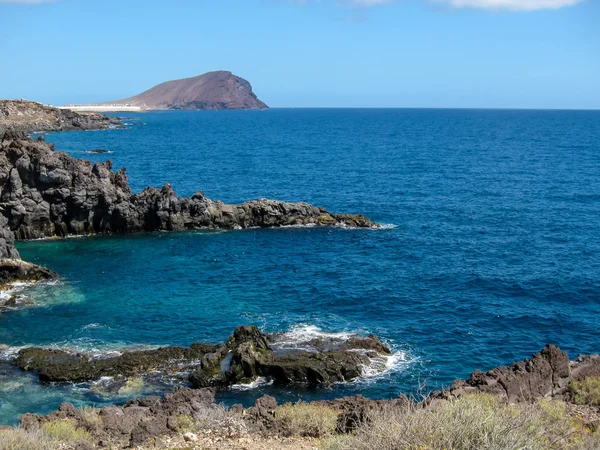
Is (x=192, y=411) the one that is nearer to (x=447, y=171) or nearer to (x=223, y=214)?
(x=223, y=214)

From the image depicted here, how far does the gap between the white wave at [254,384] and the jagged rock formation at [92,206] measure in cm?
3701

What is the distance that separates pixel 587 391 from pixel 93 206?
177ft

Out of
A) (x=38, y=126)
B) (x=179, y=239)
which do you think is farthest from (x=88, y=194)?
(x=38, y=126)

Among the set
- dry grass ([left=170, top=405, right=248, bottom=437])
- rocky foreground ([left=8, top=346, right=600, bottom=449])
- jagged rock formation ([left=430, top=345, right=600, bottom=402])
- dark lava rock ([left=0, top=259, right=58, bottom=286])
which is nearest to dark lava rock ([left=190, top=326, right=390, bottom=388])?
rocky foreground ([left=8, top=346, right=600, bottom=449])

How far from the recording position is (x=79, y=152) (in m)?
127

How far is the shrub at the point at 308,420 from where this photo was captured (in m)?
22.2

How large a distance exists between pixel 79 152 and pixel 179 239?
72.1 metres

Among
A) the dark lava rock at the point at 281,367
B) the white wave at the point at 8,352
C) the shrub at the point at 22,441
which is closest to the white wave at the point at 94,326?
the white wave at the point at 8,352

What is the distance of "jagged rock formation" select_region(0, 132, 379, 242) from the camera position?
63.1 metres

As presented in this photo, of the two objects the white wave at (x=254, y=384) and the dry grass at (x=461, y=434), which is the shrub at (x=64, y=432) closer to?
the dry grass at (x=461, y=434)

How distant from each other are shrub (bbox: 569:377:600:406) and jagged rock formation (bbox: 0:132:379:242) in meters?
43.5

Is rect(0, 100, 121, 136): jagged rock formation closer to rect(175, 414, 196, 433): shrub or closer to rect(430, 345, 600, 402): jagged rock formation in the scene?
rect(175, 414, 196, 433): shrub

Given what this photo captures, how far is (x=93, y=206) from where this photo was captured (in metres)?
66.4

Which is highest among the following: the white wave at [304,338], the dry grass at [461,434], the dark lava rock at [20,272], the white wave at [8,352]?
the dry grass at [461,434]
